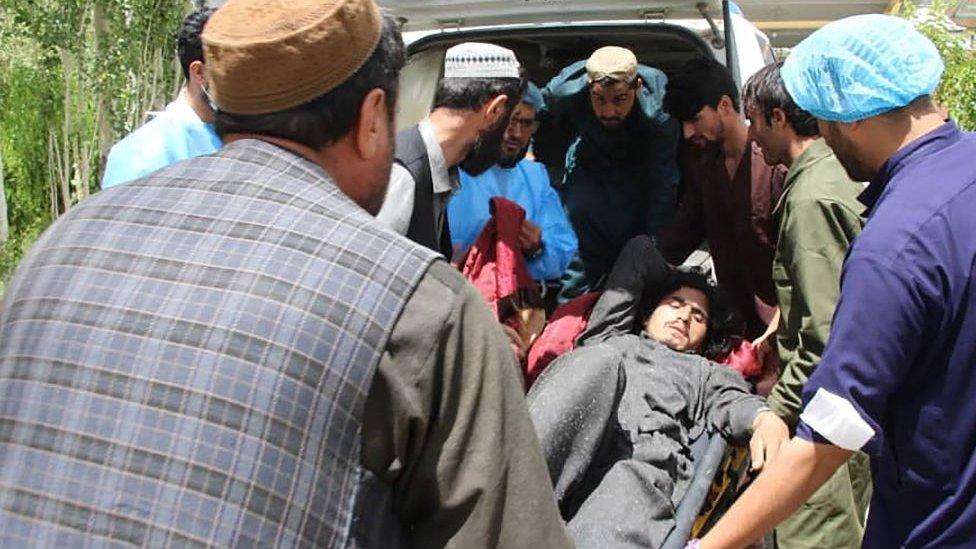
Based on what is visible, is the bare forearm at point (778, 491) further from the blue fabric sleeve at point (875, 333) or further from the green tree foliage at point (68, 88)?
the green tree foliage at point (68, 88)

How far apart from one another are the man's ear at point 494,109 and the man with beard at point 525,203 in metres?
0.68

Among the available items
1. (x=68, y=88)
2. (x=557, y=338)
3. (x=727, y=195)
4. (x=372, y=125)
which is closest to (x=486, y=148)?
(x=557, y=338)

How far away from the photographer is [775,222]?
11.8 ft

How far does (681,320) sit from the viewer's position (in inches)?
150

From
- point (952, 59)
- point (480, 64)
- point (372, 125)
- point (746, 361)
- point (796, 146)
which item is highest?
point (372, 125)

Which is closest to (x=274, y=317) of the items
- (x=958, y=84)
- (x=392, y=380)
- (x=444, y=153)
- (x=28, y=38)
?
(x=392, y=380)

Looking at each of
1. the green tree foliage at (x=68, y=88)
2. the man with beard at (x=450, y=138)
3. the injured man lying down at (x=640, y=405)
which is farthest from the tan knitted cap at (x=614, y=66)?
the green tree foliage at (x=68, y=88)

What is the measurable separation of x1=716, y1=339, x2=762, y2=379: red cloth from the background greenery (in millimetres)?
4953

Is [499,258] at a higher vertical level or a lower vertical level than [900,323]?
lower

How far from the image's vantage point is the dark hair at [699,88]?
4.06m

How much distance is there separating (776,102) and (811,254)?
2.04 ft

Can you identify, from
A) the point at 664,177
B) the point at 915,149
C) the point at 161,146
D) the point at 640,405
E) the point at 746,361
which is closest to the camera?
the point at 915,149

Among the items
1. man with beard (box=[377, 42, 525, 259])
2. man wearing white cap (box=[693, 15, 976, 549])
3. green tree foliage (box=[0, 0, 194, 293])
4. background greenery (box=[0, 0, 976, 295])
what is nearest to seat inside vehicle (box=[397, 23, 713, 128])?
man with beard (box=[377, 42, 525, 259])

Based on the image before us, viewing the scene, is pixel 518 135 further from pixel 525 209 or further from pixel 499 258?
pixel 499 258
